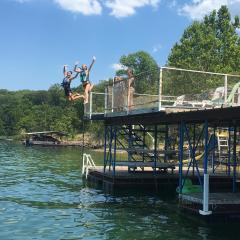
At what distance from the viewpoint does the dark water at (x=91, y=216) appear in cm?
1653

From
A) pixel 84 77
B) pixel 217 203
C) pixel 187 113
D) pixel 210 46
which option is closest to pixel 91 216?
pixel 217 203

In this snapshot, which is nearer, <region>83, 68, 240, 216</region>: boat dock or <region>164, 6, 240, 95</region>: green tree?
<region>83, 68, 240, 216</region>: boat dock

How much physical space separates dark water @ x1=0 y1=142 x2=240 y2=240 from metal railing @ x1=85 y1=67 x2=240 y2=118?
4.23m

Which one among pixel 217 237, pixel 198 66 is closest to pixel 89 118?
pixel 217 237

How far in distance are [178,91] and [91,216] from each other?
241 inches

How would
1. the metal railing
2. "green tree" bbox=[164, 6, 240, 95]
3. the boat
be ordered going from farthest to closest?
the boat < "green tree" bbox=[164, 6, 240, 95] < the metal railing

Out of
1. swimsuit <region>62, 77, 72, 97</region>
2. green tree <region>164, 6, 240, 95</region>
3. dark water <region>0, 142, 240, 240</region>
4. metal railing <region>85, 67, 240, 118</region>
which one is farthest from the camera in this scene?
green tree <region>164, 6, 240, 95</region>

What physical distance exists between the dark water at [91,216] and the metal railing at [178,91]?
4226mm

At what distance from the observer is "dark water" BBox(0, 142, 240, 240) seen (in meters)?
16.5

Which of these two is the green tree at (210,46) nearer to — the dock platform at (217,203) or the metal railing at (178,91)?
the metal railing at (178,91)

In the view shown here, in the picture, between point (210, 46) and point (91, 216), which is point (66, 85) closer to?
point (91, 216)

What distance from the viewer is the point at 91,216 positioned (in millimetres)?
19500

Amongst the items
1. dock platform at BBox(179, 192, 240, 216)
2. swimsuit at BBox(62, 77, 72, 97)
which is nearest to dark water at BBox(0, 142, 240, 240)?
dock platform at BBox(179, 192, 240, 216)

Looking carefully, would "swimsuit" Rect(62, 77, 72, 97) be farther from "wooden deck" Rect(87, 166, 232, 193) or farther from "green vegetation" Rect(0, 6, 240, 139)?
"wooden deck" Rect(87, 166, 232, 193)
